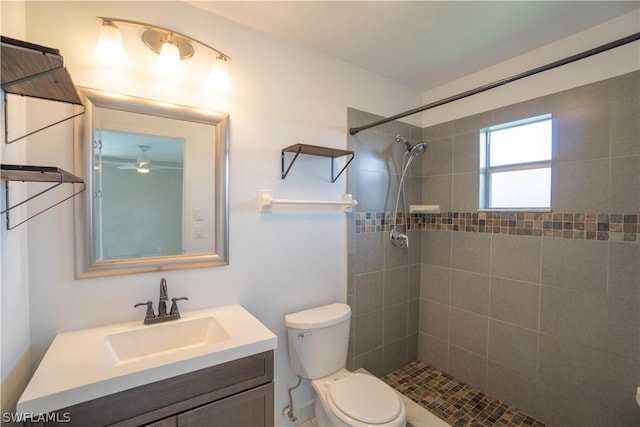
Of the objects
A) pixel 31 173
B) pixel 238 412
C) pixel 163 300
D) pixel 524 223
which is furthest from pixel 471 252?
pixel 31 173

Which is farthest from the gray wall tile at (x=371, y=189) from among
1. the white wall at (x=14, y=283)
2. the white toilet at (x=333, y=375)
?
the white wall at (x=14, y=283)

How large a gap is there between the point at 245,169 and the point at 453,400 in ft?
7.08

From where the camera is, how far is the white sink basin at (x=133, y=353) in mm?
867

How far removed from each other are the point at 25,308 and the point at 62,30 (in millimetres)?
1151

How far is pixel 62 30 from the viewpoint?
1196 mm

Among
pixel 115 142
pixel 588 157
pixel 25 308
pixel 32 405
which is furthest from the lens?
pixel 588 157

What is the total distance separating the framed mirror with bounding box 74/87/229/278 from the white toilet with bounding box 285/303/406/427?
632 millimetres

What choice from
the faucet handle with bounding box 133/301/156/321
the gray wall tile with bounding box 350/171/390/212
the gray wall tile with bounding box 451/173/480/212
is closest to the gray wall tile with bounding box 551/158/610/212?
the gray wall tile with bounding box 451/173/480/212

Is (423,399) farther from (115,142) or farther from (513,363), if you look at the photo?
(115,142)

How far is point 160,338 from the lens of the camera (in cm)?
131

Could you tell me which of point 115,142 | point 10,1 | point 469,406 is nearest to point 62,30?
point 10,1

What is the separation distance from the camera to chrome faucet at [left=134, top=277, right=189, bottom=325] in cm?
132

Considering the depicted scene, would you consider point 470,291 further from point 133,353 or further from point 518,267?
point 133,353

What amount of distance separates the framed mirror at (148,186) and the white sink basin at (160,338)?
10.8 inches
